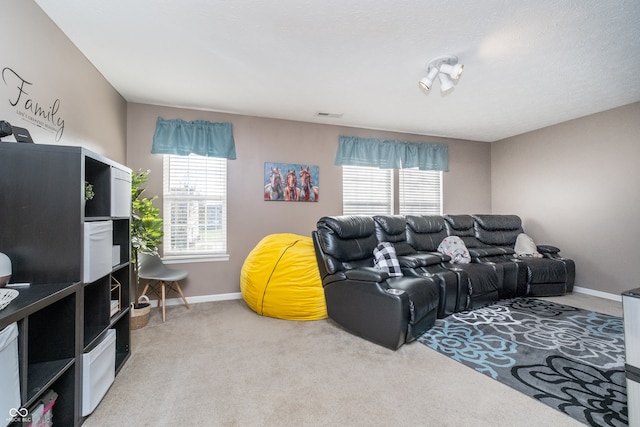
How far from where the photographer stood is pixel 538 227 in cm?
456

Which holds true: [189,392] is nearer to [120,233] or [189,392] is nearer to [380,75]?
[120,233]

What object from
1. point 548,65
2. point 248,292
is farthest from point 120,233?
point 548,65

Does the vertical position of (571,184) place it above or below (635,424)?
above

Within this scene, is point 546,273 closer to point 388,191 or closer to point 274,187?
point 388,191

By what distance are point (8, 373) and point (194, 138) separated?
9.83 ft

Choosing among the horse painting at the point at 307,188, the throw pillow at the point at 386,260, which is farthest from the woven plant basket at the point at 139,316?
the throw pillow at the point at 386,260

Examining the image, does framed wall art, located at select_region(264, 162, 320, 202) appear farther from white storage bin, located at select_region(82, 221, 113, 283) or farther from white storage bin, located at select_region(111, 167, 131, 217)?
white storage bin, located at select_region(82, 221, 113, 283)

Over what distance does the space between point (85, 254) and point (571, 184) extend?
5.65 m

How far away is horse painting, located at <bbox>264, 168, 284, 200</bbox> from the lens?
3.94 meters

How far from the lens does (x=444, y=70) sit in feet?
7.96

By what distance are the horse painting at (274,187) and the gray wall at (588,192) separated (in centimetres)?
412

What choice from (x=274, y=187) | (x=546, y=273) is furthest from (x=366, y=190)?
(x=546, y=273)

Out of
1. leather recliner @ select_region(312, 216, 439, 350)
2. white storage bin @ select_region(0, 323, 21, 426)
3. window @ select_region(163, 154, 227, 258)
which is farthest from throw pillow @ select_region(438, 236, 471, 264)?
white storage bin @ select_region(0, 323, 21, 426)

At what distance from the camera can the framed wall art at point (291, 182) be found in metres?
3.94
